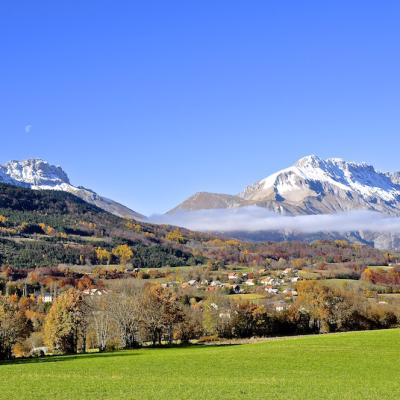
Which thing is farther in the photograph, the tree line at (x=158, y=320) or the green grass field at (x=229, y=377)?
the tree line at (x=158, y=320)

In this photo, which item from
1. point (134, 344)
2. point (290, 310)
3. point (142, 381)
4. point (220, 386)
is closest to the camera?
point (220, 386)

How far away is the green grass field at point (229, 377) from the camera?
43625 millimetres

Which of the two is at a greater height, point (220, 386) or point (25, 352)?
point (220, 386)

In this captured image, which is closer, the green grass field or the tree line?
the green grass field

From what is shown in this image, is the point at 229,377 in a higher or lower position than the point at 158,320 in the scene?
higher

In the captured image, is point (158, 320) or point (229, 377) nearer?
Answer: point (229, 377)

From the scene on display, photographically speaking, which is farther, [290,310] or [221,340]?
[290,310]

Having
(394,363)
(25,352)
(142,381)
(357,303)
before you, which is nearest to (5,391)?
(142,381)

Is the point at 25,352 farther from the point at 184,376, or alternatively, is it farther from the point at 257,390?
the point at 257,390

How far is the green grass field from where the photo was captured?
143 feet

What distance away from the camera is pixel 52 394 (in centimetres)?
4412

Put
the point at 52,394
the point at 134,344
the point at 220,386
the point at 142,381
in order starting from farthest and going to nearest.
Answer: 1. the point at 134,344
2. the point at 142,381
3. the point at 220,386
4. the point at 52,394

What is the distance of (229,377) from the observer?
54.8m

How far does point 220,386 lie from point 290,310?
4021 inches
